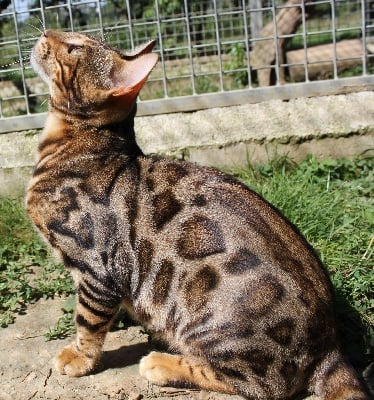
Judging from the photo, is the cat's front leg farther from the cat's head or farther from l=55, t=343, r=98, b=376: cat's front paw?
the cat's head

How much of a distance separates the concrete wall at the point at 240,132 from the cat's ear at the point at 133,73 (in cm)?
201

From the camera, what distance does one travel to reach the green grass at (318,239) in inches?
145

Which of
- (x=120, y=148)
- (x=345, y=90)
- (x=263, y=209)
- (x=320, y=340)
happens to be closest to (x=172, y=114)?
(x=345, y=90)

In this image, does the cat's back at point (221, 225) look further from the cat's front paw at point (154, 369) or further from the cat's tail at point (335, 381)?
the cat's front paw at point (154, 369)

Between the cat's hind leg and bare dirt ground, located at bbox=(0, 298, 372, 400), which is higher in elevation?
the cat's hind leg

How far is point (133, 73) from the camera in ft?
10.6

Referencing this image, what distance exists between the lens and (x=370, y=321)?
3.57m

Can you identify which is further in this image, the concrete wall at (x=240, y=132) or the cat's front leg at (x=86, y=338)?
the concrete wall at (x=240, y=132)

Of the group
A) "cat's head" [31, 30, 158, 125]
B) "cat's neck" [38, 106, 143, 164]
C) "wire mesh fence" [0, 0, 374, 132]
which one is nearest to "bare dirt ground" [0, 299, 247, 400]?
"cat's neck" [38, 106, 143, 164]

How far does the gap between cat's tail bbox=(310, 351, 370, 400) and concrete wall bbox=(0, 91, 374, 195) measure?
2.63 metres

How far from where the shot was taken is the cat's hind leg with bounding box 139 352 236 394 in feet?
9.87

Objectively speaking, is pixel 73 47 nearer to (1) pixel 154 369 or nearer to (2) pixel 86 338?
(2) pixel 86 338

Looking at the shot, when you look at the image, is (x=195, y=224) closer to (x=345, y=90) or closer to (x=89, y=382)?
(x=89, y=382)

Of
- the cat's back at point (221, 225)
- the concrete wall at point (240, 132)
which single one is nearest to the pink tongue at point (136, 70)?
the cat's back at point (221, 225)
